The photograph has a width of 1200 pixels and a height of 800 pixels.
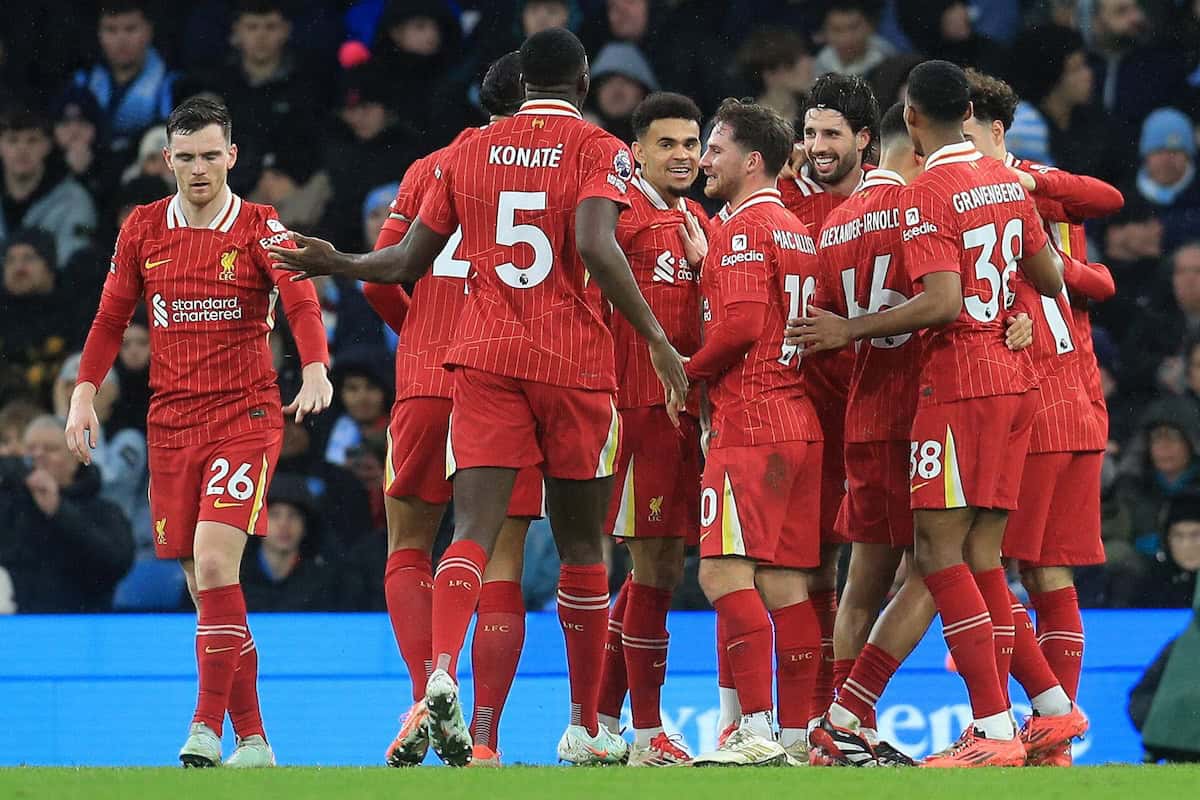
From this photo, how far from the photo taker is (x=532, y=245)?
5.34 meters

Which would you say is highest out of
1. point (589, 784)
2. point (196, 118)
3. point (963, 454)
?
point (196, 118)

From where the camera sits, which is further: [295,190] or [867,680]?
[295,190]

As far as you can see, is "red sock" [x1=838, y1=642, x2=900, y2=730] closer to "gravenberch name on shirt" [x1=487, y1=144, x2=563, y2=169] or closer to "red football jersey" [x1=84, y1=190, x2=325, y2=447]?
"gravenberch name on shirt" [x1=487, y1=144, x2=563, y2=169]

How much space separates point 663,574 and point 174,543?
156cm

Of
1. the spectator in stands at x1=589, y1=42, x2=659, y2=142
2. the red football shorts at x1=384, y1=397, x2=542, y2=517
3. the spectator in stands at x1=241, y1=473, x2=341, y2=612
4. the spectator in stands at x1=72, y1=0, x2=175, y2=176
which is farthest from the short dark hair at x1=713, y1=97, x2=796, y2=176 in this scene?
the spectator in stands at x1=72, y1=0, x2=175, y2=176

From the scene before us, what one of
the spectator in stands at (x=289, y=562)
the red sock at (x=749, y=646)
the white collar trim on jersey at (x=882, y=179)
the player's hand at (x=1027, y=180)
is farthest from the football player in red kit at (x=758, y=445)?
the spectator in stands at (x=289, y=562)

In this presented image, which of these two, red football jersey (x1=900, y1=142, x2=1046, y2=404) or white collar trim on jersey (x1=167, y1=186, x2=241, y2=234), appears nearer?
red football jersey (x1=900, y1=142, x2=1046, y2=404)

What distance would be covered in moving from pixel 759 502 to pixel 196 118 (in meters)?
2.22

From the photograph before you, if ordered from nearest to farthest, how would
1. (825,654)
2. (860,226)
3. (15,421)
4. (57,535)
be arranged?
(860,226)
(825,654)
(57,535)
(15,421)

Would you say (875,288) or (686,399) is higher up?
(875,288)

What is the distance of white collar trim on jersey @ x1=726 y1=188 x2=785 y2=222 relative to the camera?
5.84m

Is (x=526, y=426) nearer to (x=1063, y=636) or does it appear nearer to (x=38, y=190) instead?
(x=1063, y=636)

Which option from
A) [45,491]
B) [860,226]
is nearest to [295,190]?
[45,491]

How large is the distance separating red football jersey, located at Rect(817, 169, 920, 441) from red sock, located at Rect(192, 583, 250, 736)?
77.7 inches
